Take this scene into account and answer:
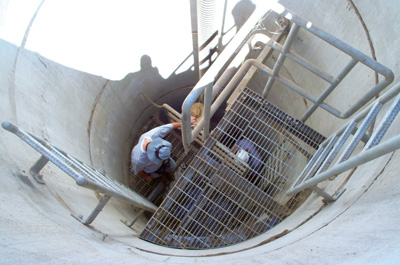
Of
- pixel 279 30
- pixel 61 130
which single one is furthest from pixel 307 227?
pixel 279 30

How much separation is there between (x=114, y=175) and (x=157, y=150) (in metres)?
0.69

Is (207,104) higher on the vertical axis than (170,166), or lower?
higher

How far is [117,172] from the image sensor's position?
11.2ft

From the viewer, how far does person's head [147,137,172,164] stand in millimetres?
2945

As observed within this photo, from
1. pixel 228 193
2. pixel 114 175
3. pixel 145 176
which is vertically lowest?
pixel 114 175

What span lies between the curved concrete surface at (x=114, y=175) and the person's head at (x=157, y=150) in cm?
54

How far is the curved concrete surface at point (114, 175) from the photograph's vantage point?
112 centimetres

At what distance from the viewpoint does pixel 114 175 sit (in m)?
3.22

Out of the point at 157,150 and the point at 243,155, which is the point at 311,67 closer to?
the point at 243,155

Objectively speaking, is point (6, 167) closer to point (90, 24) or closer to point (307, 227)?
point (307, 227)

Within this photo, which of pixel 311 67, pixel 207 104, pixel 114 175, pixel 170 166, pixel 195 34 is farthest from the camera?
pixel 170 166

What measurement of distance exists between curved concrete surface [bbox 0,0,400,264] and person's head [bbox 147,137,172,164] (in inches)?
21.2

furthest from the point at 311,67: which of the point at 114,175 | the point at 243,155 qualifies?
the point at 114,175

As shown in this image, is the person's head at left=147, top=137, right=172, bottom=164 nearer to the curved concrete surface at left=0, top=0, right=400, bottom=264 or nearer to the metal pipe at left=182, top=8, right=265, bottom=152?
the curved concrete surface at left=0, top=0, right=400, bottom=264
